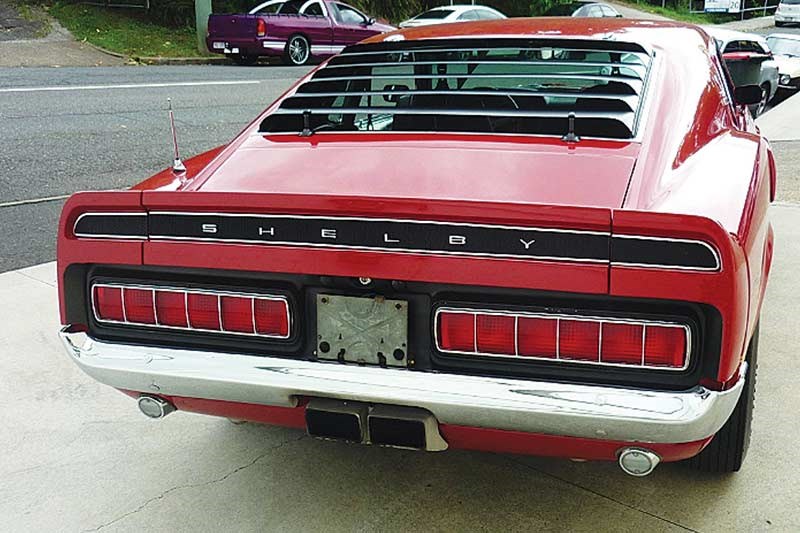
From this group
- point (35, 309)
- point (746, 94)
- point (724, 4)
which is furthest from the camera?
point (724, 4)

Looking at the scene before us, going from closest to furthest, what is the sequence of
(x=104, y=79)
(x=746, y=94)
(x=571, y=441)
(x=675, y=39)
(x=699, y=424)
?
(x=699, y=424) < (x=571, y=441) < (x=675, y=39) < (x=746, y=94) < (x=104, y=79)

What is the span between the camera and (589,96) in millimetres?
2986

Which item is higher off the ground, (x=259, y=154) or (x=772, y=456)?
(x=259, y=154)

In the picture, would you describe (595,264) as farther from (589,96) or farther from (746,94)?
(746,94)

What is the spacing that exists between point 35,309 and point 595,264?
11.3ft

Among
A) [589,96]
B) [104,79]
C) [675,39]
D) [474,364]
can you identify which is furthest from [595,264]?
[104,79]

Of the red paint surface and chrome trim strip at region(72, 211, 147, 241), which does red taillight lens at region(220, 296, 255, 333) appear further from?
chrome trim strip at region(72, 211, 147, 241)

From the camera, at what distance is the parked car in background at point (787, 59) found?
15539 millimetres

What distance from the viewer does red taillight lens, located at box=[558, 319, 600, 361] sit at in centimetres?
219

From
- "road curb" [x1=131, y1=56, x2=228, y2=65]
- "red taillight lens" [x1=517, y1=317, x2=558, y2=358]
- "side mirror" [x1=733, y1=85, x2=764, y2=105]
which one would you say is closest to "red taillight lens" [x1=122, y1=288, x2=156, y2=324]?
"red taillight lens" [x1=517, y1=317, x2=558, y2=358]

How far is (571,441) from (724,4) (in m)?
39.1

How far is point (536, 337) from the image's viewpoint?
2229mm

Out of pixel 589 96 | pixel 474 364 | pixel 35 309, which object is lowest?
pixel 35 309

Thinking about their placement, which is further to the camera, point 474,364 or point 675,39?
point 675,39
